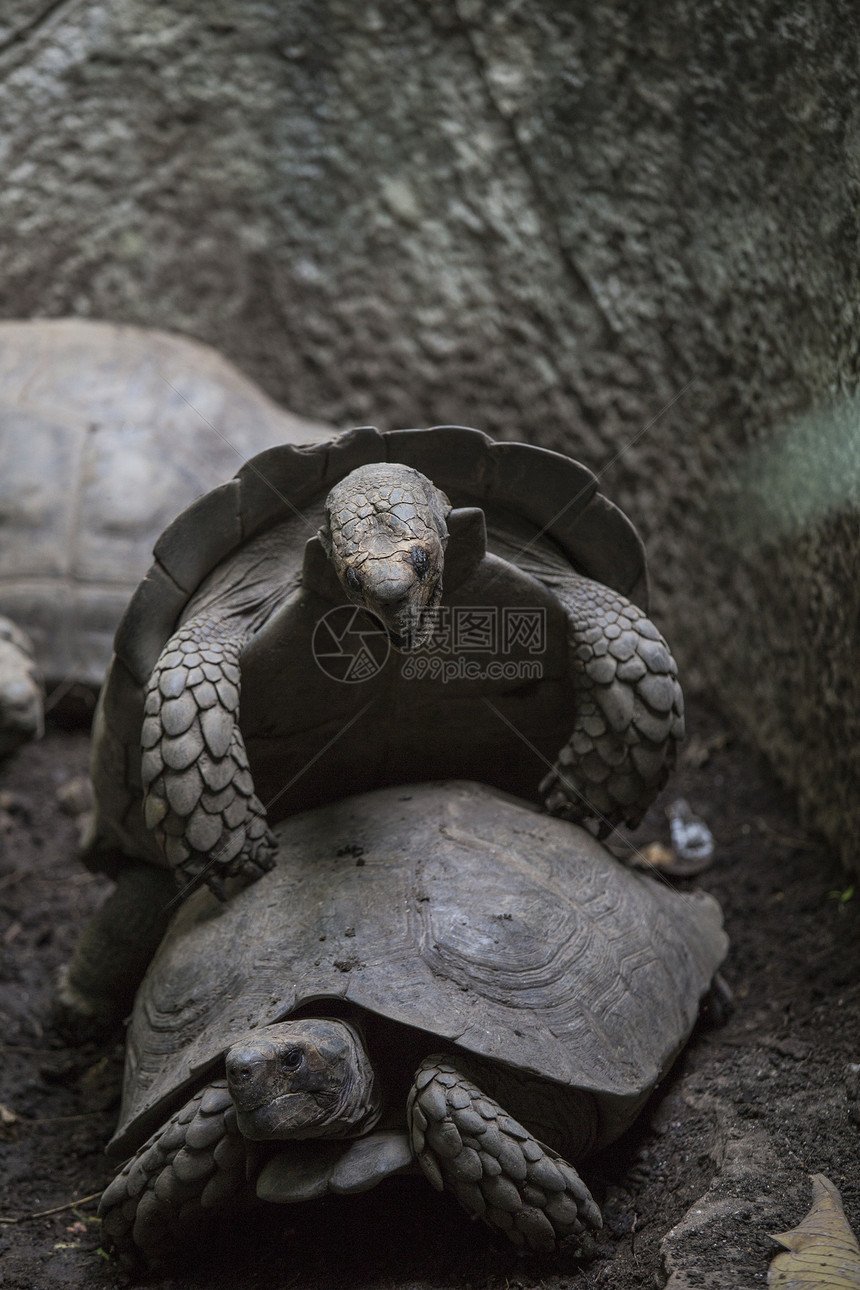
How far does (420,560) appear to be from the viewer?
6.36 feet

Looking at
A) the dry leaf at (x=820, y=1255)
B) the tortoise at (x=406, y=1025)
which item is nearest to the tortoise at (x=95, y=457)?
the tortoise at (x=406, y=1025)

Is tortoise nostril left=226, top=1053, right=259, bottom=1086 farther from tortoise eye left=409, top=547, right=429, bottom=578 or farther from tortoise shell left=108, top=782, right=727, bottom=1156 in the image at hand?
tortoise eye left=409, top=547, right=429, bottom=578

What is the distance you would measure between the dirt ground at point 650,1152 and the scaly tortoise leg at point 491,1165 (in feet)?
0.37

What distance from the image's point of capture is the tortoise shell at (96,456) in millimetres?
4402

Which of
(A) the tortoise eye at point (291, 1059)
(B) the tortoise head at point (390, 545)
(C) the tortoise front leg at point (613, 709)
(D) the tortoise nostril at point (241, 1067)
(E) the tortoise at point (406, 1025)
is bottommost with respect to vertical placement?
(E) the tortoise at point (406, 1025)

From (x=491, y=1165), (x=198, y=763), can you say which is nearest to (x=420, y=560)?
(x=198, y=763)

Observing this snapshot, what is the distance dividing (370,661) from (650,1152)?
3.85 ft

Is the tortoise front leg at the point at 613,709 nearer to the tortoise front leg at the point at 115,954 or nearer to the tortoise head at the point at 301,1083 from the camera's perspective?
the tortoise head at the point at 301,1083

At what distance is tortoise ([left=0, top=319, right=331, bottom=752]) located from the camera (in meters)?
4.40

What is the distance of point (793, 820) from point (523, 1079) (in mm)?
1717

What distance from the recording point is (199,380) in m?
4.69

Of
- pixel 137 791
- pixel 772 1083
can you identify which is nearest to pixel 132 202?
pixel 137 791

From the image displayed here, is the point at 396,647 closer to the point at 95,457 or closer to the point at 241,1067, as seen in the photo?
the point at 241,1067

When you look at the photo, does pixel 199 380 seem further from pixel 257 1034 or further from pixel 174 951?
pixel 257 1034
